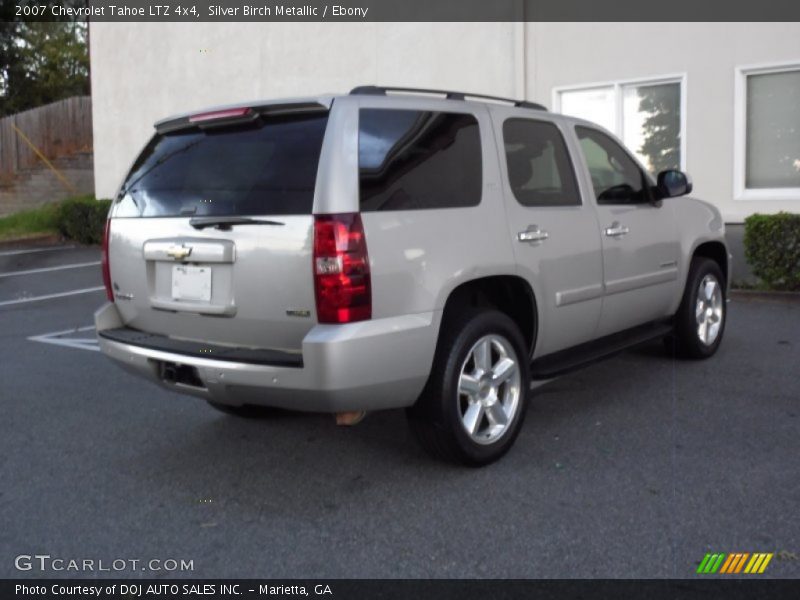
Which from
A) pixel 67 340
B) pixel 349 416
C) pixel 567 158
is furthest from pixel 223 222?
pixel 67 340

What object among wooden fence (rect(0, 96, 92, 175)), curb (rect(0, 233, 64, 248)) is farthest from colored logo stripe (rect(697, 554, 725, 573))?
wooden fence (rect(0, 96, 92, 175))

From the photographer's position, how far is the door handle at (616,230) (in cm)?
559

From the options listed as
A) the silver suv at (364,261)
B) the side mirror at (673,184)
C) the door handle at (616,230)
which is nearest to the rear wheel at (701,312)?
the side mirror at (673,184)

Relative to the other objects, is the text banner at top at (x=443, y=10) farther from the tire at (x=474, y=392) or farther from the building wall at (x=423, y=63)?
the tire at (x=474, y=392)

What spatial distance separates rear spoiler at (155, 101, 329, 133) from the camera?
4273mm

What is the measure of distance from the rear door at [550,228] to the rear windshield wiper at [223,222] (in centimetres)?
141

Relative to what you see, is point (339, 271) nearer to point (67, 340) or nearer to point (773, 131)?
point (67, 340)

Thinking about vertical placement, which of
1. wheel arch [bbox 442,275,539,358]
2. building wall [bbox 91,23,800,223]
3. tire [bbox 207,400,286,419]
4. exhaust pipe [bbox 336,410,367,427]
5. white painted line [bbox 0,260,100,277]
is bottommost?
tire [bbox 207,400,286,419]

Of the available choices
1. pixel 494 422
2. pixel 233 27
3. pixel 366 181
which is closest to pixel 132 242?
pixel 366 181

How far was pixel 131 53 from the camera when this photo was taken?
1884cm

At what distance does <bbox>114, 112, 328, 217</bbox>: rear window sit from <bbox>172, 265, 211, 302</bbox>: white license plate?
275 mm

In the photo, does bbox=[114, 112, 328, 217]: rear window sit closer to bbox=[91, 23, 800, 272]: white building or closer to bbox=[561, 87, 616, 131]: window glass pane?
bbox=[91, 23, 800, 272]: white building
